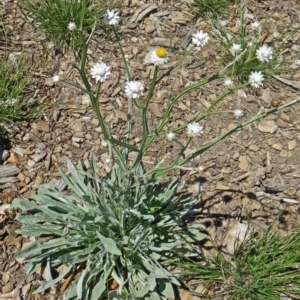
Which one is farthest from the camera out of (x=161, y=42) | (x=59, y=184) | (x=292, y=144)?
(x=161, y=42)

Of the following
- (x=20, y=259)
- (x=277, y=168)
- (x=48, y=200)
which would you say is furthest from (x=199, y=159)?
(x=20, y=259)

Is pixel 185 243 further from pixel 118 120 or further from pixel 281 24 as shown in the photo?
pixel 281 24

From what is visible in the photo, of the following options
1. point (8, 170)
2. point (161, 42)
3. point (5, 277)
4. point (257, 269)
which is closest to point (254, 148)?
point (257, 269)

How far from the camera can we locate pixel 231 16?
138 inches

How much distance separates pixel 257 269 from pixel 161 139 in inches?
37.4

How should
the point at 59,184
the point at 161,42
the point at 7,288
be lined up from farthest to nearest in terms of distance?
the point at 161,42, the point at 59,184, the point at 7,288

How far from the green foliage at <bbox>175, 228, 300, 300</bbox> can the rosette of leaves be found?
0.15 m

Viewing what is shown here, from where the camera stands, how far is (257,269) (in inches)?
96.6

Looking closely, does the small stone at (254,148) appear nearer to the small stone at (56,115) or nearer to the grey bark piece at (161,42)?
the grey bark piece at (161,42)

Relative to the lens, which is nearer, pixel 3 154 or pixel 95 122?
pixel 3 154

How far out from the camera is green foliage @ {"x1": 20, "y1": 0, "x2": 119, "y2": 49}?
3080mm

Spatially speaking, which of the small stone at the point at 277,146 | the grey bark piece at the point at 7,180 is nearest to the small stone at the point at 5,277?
the grey bark piece at the point at 7,180

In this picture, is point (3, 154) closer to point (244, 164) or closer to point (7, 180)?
point (7, 180)

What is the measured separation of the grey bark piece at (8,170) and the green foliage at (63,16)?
905 millimetres
